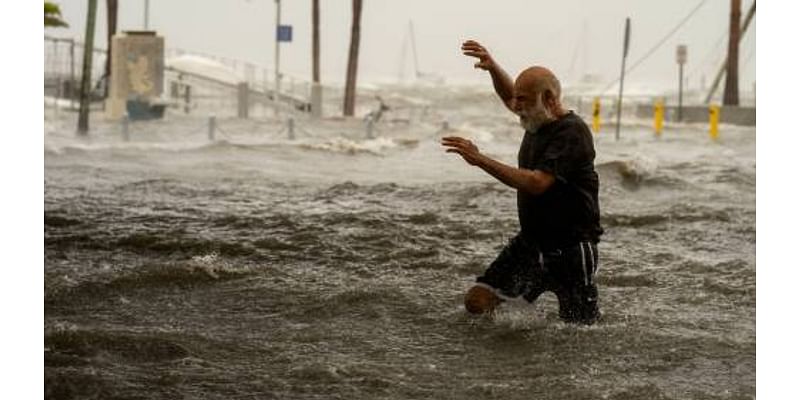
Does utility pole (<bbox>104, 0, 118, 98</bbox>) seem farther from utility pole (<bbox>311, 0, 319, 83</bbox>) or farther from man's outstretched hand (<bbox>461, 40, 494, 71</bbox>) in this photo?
man's outstretched hand (<bbox>461, 40, 494, 71</bbox>)

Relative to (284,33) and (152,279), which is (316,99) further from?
(152,279)

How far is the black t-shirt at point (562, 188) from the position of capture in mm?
4262

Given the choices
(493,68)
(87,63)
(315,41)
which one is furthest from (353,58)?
(493,68)

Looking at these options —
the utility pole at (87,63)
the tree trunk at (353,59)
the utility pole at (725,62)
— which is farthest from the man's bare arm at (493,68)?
the utility pole at (725,62)

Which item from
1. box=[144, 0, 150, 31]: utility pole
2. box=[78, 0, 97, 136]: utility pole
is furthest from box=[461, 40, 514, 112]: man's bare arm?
box=[144, 0, 150, 31]: utility pole

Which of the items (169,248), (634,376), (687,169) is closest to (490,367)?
(634,376)

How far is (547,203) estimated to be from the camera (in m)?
4.43

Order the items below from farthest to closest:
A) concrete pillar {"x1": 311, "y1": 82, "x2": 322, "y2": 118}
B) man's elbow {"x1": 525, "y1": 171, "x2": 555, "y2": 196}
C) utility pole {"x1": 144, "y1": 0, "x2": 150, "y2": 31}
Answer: concrete pillar {"x1": 311, "y1": 82, "x2": 322, "y2": 118} → utility pole {"x1": 144, "y1": 0, "x2": 150, "y2": 31} → man's elbow {"x1": 525, "y1": 171, "x2": 555, "y2": 196}

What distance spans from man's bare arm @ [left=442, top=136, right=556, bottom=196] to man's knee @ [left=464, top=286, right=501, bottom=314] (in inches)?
24.7

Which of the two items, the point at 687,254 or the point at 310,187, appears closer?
the point at 687,254

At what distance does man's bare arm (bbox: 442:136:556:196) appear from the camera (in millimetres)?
3887
